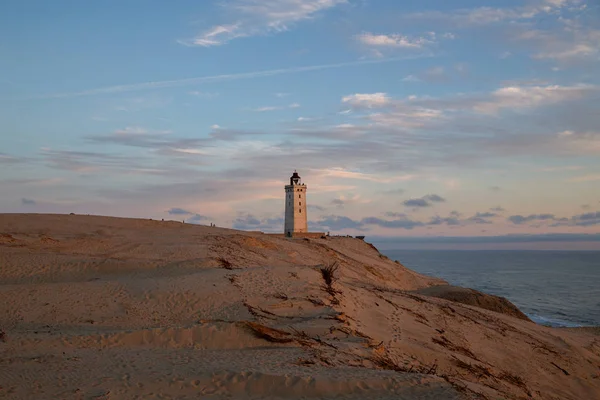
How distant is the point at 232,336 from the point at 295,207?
5131 cm

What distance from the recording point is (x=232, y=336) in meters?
12.6

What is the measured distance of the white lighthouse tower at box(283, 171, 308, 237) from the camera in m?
63.9

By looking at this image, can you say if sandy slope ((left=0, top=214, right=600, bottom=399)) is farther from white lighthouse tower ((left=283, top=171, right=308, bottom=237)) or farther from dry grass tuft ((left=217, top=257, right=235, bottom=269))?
white lighthouse tower ((left=283, top=171, right=308, bottom=237))

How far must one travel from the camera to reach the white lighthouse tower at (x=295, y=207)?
2515 inches

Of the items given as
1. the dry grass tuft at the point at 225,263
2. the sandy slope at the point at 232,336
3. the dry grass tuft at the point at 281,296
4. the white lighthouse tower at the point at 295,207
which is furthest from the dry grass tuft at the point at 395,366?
the white lighthouse tower at the point at 295,207

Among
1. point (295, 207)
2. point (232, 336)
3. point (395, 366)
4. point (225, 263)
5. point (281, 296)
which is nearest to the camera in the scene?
point (395, 366)

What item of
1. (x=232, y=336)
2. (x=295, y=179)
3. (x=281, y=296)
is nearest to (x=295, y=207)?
(x=295, y=179)

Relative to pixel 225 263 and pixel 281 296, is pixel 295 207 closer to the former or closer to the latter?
pixel 225 263

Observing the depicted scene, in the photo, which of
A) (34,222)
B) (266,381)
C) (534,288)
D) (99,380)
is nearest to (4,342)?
(99,380)

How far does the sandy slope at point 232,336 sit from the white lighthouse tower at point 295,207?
38002mm

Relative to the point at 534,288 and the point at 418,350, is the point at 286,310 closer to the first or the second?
the point at 418,350

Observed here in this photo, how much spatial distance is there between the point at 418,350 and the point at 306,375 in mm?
5078

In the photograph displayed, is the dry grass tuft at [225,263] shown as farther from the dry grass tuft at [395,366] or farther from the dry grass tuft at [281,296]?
the dry grass tuft at [395,366]

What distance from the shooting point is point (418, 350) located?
1403 centimetres
